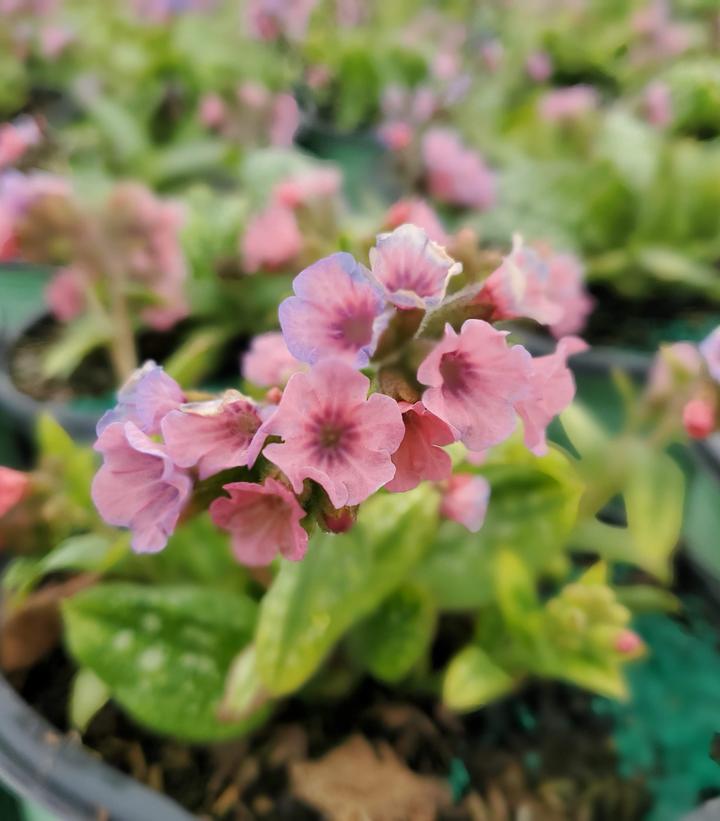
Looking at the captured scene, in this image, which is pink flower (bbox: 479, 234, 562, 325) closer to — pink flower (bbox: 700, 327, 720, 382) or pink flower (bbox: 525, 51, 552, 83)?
pink flower (bbox: 700, 327, 720, 382)

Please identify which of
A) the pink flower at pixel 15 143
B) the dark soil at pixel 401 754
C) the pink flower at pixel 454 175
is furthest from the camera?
the pink flower at pixel 454 175

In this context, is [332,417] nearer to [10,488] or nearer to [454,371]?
[454,371]

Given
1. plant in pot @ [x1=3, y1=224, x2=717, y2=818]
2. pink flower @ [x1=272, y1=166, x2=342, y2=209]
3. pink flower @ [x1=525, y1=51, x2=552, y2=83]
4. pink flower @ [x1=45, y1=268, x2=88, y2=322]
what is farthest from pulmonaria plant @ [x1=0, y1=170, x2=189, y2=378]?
pink flower @ [x1=525, y1=51, x2=552, y2=83]

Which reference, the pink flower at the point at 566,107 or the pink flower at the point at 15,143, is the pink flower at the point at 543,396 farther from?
the pink flower at the point at 566,107

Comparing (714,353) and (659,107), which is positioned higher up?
(714,353)

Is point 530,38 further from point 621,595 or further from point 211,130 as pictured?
point 621,595

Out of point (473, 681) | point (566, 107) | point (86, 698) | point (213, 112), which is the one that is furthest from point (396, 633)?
point (213, 112)

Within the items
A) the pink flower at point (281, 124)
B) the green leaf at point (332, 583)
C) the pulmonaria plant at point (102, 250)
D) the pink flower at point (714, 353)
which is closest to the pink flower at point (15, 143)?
the pulmonaria plant at point (102, 250)

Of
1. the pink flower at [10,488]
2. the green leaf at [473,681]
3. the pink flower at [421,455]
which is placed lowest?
the green leaf at [473,681]
